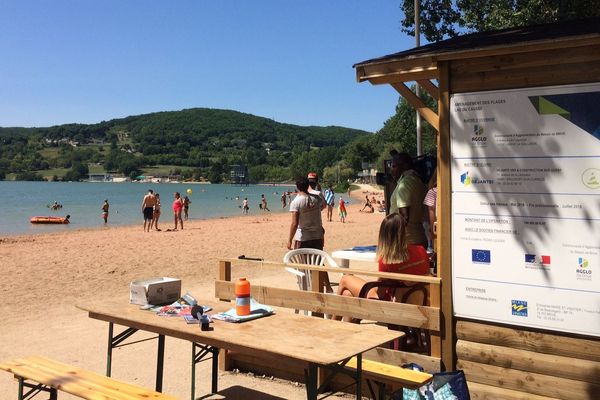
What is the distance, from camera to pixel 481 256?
3580 millimetres

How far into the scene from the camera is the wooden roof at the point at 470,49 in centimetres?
318

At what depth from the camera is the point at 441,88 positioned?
148 inches

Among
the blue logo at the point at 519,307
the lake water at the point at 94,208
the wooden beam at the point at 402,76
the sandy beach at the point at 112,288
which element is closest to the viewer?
the blue logo at the point at 519,307

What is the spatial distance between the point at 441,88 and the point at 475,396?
2164mm

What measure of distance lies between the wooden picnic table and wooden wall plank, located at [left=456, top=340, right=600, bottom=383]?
0.80 m

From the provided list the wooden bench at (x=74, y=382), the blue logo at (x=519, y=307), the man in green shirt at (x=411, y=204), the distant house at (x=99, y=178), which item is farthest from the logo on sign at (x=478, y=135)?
the distant house at (x=99, y=178)

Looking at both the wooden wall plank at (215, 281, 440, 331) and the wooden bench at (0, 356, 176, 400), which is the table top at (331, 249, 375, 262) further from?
the wooden bench at (0, 356, 176, 400)

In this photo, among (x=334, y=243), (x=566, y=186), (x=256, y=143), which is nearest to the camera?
(x=566, y=186)

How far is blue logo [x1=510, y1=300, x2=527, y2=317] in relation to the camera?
342 centimetres

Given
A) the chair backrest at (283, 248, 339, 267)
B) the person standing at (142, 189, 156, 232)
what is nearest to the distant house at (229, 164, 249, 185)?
the person standing at (142, 189, 156, 232)

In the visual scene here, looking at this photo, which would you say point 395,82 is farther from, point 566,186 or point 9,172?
point 9,172

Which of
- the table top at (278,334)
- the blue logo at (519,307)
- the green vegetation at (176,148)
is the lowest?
the table top at (278,334)

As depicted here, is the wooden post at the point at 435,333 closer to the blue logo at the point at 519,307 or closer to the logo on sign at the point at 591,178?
the blue logo at the point at 519,307

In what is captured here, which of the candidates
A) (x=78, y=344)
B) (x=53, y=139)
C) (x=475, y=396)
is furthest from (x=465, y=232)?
(x=53, y=139)
